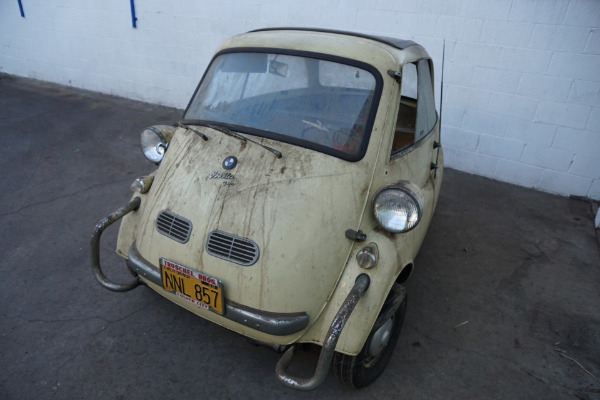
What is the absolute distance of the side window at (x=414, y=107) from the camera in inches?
124

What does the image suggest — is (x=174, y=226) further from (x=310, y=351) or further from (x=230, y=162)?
(x=310, y=351)

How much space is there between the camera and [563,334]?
316cm

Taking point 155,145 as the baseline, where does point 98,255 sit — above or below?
below

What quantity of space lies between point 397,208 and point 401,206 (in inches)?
1.0

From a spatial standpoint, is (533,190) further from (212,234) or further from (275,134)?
(212,234)

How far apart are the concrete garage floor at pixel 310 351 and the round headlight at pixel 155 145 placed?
3.44 ft

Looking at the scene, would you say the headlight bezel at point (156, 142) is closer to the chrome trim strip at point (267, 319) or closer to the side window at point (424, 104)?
the chrome trim strip at point (267, 319)

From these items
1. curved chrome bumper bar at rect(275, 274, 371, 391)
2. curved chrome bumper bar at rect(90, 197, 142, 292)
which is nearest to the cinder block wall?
curved chrome bumper bar at rect(275, 274, 371, 391)

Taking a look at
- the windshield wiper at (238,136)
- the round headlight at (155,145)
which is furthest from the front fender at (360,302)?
the round headlight at (155,145)

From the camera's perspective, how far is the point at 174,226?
2.46m

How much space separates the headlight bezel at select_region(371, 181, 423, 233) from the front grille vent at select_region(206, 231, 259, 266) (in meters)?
0.72

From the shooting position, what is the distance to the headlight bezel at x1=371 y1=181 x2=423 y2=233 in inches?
90.0

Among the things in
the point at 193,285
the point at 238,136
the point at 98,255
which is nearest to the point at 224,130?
the point at 238,136

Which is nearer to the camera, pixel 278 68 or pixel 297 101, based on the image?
pixel 297 101
